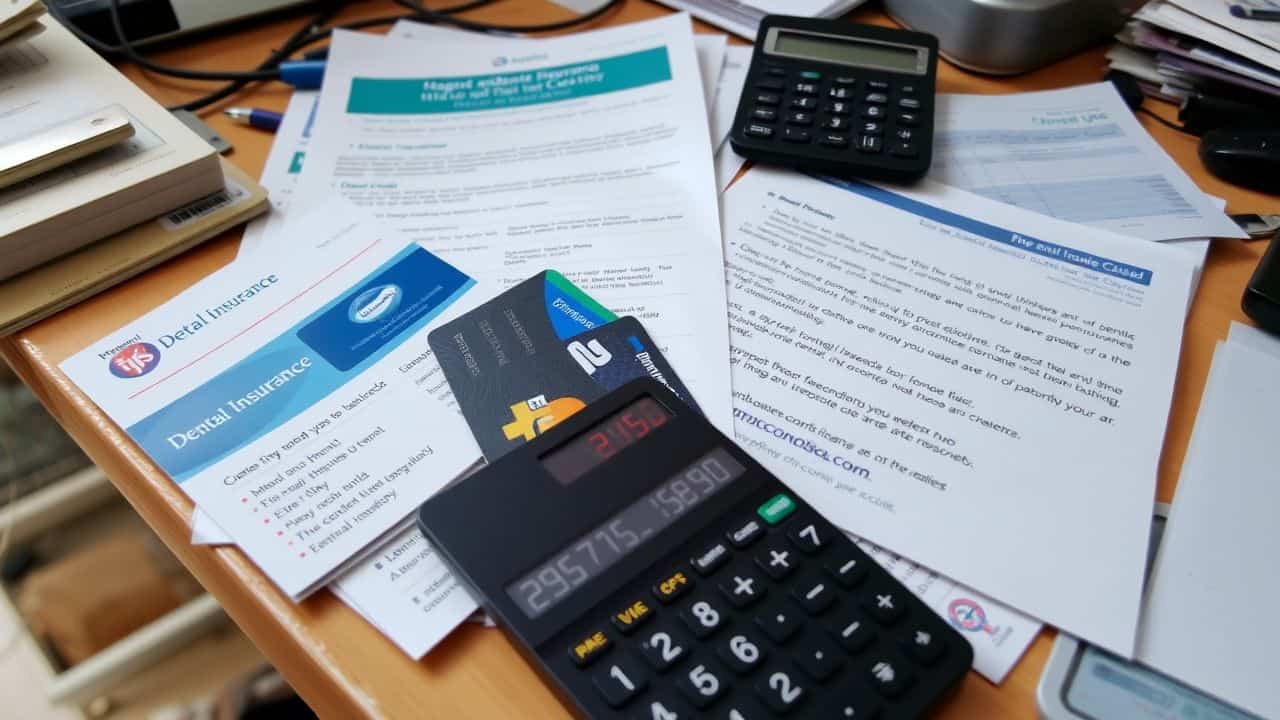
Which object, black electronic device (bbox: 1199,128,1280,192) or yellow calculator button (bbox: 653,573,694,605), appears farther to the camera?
black electronic device (bbox: 1199,128,1280,192)

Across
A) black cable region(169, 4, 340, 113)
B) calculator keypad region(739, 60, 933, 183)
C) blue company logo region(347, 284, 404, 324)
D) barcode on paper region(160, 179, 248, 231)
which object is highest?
black cable region(169, 4, 340, 113)

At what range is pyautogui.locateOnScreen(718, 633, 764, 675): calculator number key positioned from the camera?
32 centimetres

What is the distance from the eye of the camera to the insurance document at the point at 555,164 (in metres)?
0.48

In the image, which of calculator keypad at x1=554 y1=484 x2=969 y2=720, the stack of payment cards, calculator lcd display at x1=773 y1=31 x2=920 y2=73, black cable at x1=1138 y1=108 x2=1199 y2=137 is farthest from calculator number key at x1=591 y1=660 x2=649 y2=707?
black cable at x1=1138 y1=108 x2=1199 y2=137

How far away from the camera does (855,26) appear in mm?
608

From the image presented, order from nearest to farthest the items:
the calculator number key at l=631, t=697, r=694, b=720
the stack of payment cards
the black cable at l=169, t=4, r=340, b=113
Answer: the calculator number key at l=631, t=697, r=694, b=720, the stack of payment cards, the black cable at l=169, t=4, r=340, b=113

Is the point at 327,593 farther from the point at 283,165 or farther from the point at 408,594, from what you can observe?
the point at 283,165

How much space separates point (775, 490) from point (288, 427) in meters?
0.22

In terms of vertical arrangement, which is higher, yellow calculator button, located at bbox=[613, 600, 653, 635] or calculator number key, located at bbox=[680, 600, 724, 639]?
yellow calculator button, located at bbox=[613, 600, 653, 635]

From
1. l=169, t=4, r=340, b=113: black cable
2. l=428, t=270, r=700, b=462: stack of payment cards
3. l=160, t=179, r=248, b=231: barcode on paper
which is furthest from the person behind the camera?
Result: l=169, t=4, r=340, b=113: black cable

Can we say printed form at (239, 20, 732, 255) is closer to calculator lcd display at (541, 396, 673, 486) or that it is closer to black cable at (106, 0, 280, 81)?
black cable at (106, 0, 280, 81)

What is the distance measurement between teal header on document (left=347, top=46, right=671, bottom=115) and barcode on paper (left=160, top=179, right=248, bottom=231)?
10 cm

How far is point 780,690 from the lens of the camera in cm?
31

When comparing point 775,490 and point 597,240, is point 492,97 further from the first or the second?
point 775,490
